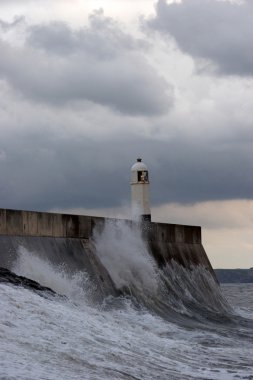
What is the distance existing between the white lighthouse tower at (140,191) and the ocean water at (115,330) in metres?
2.39

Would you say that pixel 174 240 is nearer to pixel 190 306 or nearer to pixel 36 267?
pixel 190 306

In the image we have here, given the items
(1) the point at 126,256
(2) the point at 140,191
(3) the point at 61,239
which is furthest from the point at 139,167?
(3) the point at 61,239

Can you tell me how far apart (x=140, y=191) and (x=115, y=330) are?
10.2 meters

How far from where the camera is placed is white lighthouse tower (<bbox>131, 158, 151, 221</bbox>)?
2072 centimetres

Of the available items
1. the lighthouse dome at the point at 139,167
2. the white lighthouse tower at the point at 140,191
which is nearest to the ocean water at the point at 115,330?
the white lighthouse tower at the point at 140,191

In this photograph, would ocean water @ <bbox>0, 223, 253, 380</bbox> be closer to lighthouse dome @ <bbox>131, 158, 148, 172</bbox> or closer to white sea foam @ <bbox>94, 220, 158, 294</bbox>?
white sea foam @ <bbox>94, 220, 158, 294</bbox>

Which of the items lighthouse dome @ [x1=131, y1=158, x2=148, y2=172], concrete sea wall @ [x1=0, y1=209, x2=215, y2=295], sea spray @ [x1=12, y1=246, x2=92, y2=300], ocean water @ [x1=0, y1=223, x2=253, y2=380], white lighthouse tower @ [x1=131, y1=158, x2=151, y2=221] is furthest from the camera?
lighthouse dome @ [x1=131, y1=158, x2=148, y2=172]

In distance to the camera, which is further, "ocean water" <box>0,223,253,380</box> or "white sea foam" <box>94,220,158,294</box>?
"white sea foam" <box>94,220,158,294</box>

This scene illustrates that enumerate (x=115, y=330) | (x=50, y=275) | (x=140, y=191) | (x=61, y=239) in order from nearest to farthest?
(x=115, y=330)
(x=50, y=275)
(x=61, y=239)
(x=140, y=191)

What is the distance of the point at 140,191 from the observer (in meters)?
21.1

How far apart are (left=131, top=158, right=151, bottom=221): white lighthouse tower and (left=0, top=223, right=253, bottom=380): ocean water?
2389 mm

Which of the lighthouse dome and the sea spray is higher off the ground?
the lighthouse dome

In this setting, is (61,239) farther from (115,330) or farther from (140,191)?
(140,191)

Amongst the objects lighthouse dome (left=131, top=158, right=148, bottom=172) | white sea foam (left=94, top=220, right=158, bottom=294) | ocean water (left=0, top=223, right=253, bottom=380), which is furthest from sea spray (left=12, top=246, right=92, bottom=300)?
lighthouse dome (left=131, top=158, right=148, bottom=172)
